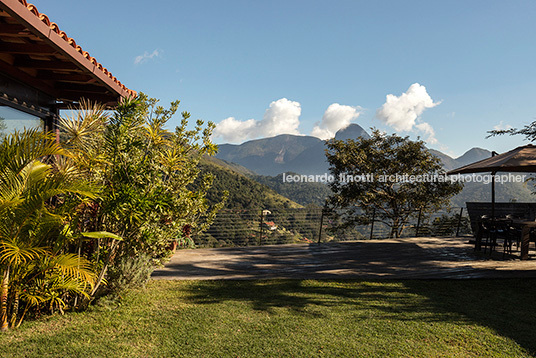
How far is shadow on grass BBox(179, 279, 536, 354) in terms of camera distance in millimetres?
3746

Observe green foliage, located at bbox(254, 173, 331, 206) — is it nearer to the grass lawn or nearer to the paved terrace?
the paved terrace

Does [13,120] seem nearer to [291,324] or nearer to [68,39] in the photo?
[68,39]

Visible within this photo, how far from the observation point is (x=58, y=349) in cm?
278

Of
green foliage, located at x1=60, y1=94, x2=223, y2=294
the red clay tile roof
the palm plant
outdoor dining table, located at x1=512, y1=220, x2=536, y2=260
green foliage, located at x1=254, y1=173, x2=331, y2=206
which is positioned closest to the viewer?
the palm plant

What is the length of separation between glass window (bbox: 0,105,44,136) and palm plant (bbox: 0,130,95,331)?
171cm

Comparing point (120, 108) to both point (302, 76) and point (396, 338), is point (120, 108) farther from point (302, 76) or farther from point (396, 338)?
point (302, 76)

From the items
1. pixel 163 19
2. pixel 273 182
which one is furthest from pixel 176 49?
pixel 273 182

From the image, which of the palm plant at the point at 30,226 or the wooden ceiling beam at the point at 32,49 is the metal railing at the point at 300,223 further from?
the wooden ceiling beam at the point at 32,49

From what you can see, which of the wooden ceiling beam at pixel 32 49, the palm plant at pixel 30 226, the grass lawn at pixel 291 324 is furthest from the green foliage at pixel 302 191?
the palm plant at pixel 30 226

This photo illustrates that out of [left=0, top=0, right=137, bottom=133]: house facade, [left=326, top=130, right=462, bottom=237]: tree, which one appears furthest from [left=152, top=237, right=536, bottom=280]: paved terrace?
[left=326, top=130, right=462, bottom=237]: tree

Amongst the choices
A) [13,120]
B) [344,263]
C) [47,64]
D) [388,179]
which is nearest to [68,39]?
[47,64]

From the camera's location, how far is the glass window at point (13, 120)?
4.30 m

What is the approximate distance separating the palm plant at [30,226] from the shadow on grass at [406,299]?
64.6 inches

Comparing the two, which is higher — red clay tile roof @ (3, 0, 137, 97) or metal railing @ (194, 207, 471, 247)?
red clay tile roof @ (3, 0, 137, 97)
